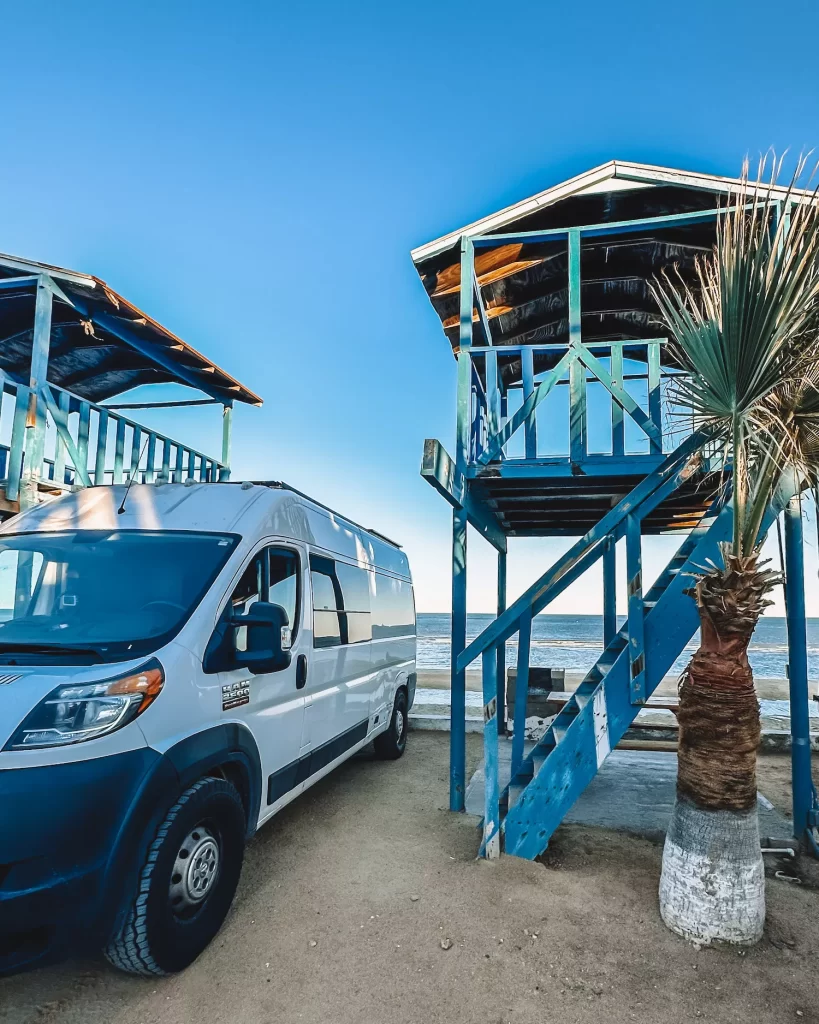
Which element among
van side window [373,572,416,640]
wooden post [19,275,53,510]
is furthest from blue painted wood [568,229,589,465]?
wooden post [19,275,53,510]

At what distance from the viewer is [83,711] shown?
266cm

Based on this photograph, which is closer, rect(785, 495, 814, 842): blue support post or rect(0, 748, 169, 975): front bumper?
rect(0, 748, 169, 975): front bumper

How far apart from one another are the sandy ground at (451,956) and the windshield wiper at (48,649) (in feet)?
5.01

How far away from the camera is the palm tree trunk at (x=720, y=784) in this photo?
3.28 metres

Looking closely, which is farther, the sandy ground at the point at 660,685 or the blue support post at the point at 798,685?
the sandy ground at the point at 660,685

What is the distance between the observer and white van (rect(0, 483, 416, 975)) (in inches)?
98.2

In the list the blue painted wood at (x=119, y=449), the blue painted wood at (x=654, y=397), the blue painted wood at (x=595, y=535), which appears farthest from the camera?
the blue painted wood at (x=119, y=449)

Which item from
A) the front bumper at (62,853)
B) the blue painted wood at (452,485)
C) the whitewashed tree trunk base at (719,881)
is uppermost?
the blue painted wood at (452,485)

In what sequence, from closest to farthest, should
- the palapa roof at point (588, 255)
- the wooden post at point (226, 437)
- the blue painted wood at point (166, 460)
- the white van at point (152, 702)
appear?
the white van at point (152, 702) < the palapa roof at point (588, 255) < the blue painted wood at point (166, 460) < the wooden post at point (226, 437)

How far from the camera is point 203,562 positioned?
3650 millimetres

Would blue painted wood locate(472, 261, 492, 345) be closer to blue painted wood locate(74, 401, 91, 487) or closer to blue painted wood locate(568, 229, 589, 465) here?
blue painted wood locate(568, 229, 589, 465)

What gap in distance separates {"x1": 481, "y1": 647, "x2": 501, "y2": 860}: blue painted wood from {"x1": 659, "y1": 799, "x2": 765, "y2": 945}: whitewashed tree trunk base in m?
1.18

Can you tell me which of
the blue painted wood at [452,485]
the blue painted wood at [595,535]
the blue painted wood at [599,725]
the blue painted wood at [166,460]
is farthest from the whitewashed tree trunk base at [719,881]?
the blue painted wood at [166,460]

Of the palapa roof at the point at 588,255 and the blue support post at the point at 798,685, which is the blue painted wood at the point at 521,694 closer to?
the blue support post at the point at 798,685
